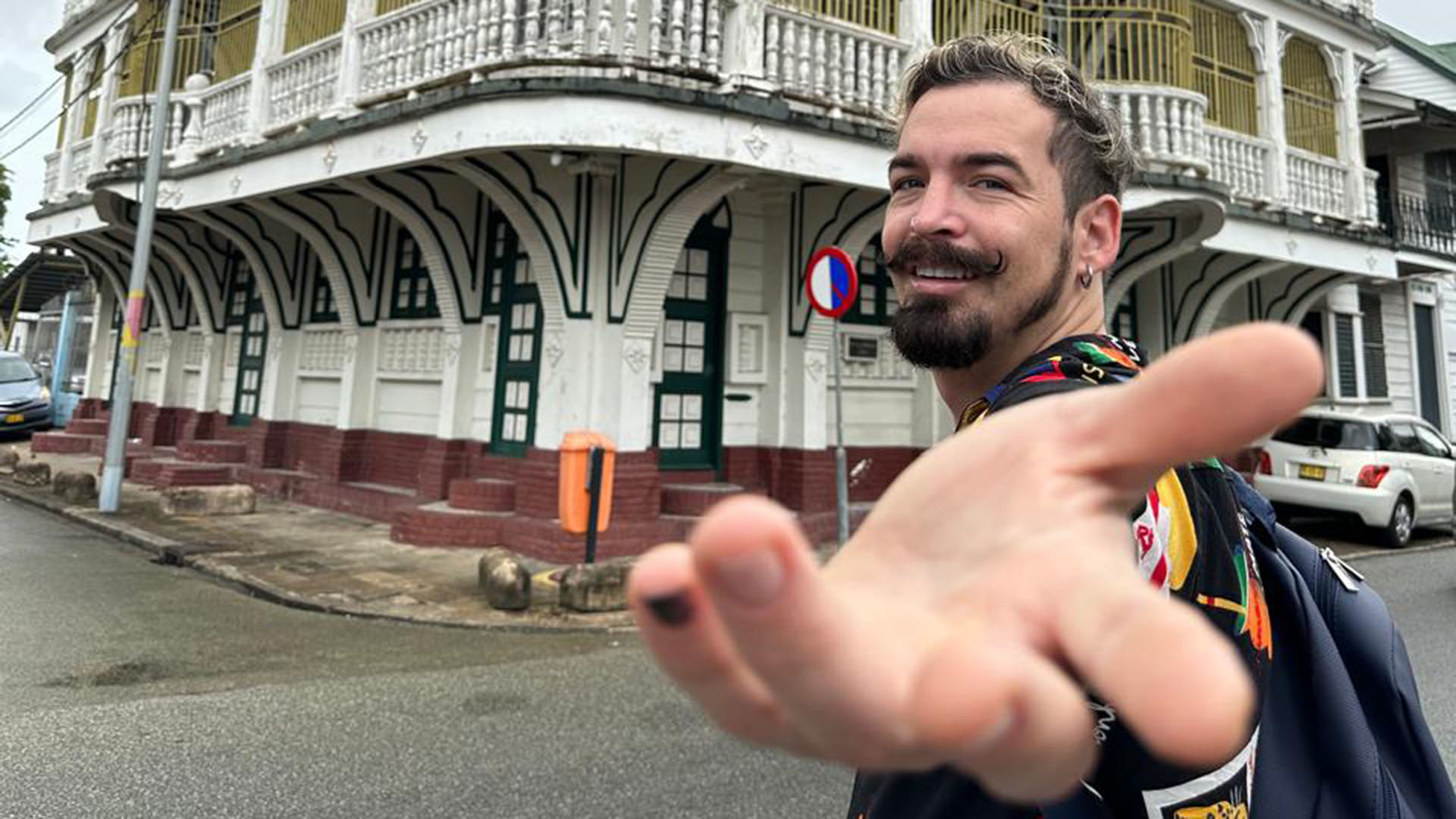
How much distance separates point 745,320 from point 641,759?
5.52 meters

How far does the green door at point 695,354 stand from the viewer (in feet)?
25.4

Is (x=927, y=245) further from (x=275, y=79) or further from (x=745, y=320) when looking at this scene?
(x=275, y=79)

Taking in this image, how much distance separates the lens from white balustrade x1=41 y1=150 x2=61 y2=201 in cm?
1327

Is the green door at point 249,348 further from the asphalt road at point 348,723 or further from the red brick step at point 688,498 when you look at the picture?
the red brick step at point 688,498

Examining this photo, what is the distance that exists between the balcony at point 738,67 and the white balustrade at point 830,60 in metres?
0.01

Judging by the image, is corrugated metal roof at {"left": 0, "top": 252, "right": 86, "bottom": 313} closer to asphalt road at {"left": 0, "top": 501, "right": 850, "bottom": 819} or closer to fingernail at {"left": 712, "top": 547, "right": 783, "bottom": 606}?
asphalt road at {"left": 0, "top": 501, "right": 850, "bottom": 819}

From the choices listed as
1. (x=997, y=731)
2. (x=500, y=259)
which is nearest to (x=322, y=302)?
(x=500, y=259)

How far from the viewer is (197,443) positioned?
10555 millimetres

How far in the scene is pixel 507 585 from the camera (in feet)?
17.3

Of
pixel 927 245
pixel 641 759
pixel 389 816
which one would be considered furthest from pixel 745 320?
pixel 927 245

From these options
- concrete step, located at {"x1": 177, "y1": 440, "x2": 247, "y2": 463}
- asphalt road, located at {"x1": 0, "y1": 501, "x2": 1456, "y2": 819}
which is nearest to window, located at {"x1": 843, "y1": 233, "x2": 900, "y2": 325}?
asphalt road, located at {"x1": 0, "y1": 501, "x2": 1456, "y2": 819}

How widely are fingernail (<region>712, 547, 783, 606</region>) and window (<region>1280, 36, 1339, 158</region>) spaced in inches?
537

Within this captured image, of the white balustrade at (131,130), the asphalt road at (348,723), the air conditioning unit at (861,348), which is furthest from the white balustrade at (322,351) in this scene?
the air conditioning unit at (861,348)

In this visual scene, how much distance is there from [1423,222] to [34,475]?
23271mm
